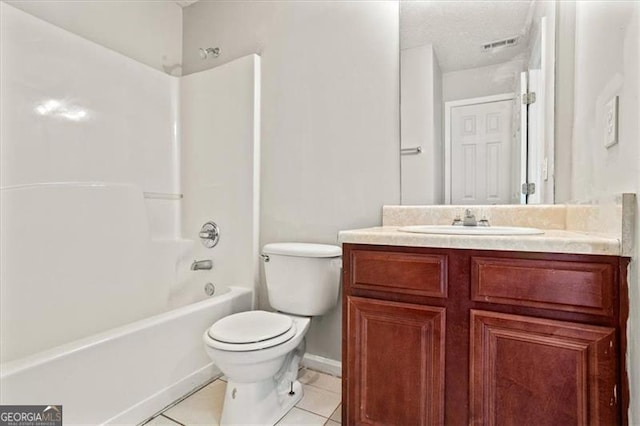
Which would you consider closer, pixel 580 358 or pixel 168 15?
pixel 580 358

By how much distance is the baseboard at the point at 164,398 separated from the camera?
4.54 feet

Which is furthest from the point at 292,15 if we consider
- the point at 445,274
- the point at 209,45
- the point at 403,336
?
the point at 403,336

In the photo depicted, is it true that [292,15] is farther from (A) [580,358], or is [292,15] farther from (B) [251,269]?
(A) [580,358]

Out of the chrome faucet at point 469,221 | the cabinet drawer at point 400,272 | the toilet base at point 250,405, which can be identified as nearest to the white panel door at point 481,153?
the chrome faucet at point 469,221

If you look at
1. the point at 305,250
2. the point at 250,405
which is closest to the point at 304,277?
the point at 305,250

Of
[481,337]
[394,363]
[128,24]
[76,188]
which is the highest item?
[128,24]

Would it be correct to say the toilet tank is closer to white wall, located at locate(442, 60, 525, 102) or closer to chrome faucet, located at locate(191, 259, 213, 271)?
chrome faucet, located at locate(191, 259, 213, 271)

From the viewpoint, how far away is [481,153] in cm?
158

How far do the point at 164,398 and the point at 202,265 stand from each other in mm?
824

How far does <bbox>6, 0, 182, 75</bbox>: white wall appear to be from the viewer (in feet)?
6.29

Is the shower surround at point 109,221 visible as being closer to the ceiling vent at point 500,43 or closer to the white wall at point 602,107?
the ceiling vent at point 500,43

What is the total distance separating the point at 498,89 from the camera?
5.07ft

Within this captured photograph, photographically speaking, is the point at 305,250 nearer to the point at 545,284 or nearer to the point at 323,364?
the point at 323,364

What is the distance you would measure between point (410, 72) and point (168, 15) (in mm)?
1969
